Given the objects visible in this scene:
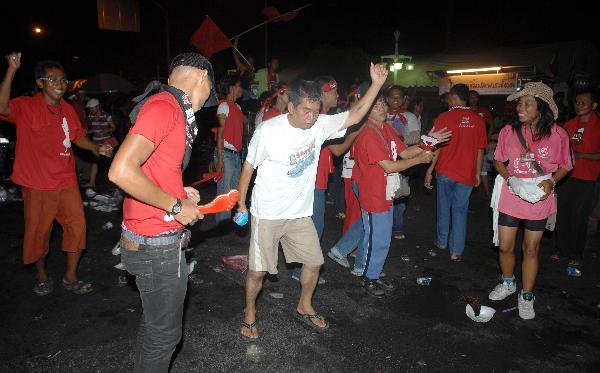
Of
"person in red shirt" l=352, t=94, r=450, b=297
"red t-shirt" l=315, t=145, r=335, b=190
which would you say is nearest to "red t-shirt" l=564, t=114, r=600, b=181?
"person in red shirt" l=352, t=94, r=450, b=297

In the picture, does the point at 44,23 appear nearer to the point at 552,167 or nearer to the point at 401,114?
the point at 401,114

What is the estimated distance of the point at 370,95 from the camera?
3785 mm

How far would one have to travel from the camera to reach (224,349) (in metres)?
3.70

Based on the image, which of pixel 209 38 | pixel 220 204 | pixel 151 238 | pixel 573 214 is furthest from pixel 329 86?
pixel 209 38

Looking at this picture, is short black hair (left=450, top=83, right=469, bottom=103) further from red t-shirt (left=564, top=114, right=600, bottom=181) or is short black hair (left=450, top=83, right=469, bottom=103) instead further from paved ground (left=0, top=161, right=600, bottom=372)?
paved ground (left=0, top=161, right=600, bottom=372)

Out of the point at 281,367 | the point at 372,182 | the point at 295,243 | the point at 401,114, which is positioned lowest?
the point at 281,367

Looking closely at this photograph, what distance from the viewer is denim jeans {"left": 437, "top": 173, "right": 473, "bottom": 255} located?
5855 millimetres

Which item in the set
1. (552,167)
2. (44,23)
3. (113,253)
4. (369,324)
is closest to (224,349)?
(369,324)

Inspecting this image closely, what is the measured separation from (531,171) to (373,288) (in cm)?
210

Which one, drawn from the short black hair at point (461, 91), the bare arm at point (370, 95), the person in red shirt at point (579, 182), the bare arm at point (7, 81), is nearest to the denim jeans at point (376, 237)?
the bare arm at point (370, 95)

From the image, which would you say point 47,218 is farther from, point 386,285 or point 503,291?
point 503,291

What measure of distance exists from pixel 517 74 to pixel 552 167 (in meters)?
15.6

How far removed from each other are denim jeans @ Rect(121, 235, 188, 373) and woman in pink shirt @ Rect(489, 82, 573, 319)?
11.4 ft

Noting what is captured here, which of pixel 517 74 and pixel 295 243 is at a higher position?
pixel 517 74
